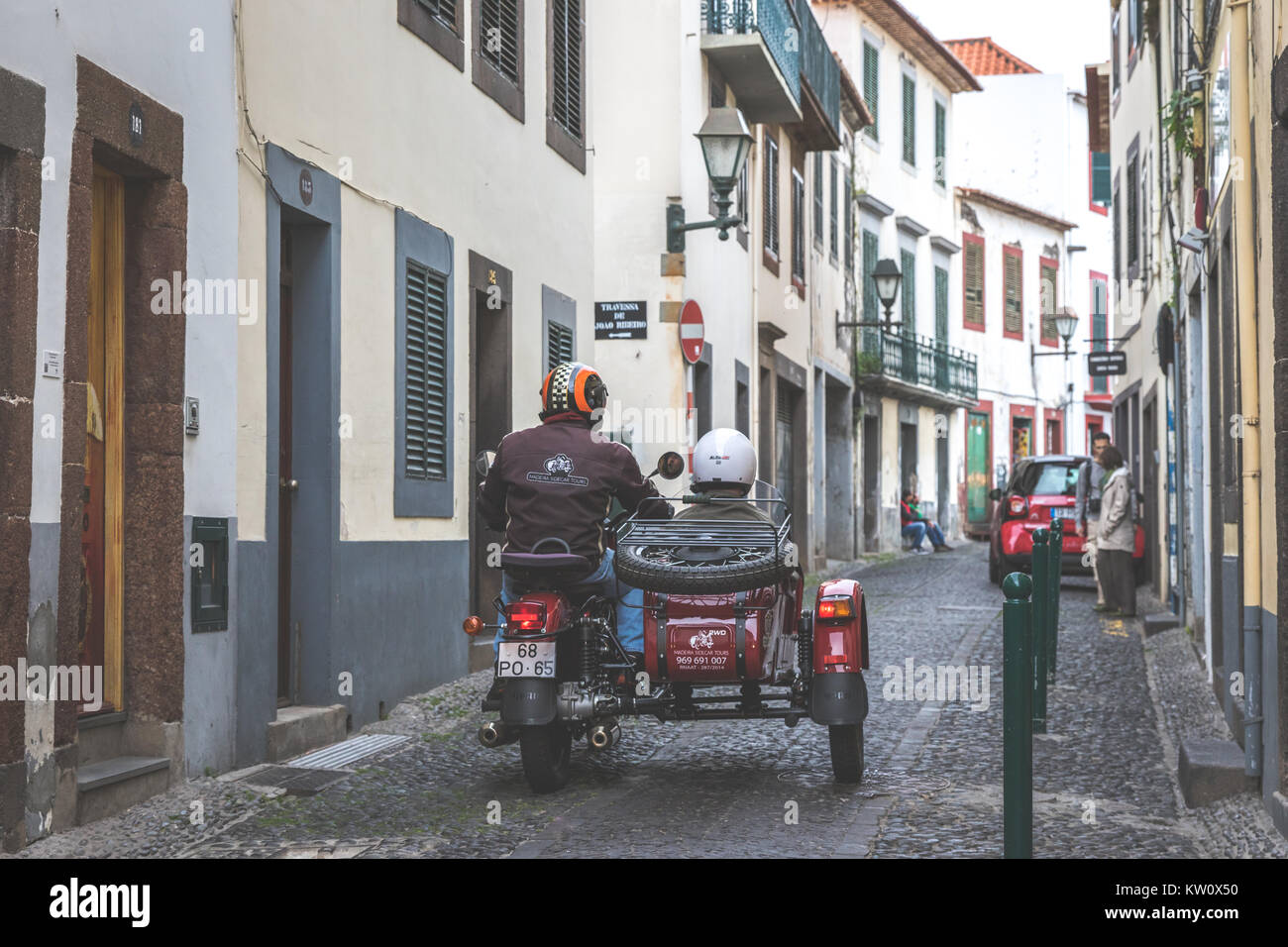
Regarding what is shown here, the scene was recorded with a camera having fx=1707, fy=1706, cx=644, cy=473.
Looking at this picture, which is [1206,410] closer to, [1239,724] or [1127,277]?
[1239,724]

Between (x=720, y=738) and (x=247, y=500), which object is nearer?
(x=247, y=500)

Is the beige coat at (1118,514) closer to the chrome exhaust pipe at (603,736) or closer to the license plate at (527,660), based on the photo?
the chrome exhaust pipe at (603,736)

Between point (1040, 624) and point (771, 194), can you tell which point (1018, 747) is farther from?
point (771, 194)

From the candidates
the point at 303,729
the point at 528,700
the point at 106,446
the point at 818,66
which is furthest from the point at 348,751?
the point at 818,66

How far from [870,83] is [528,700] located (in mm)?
26506

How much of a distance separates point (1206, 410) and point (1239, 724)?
2964mm

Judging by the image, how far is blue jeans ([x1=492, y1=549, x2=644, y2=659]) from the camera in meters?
7.39

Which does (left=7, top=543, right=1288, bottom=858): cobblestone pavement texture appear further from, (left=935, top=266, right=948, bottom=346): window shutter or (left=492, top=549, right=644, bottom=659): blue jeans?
(left=935, top=266, right=948, bottom=346): window shutter

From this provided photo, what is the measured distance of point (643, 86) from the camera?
17703mm

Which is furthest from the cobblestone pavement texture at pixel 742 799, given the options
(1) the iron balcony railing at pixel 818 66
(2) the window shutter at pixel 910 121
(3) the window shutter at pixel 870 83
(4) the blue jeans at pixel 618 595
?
(2) the window shutter at pixel 910 121

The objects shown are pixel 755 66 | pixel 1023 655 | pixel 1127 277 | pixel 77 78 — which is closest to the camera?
pixel 1023 655

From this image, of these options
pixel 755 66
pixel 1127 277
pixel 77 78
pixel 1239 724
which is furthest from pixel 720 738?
pixel 1127 277

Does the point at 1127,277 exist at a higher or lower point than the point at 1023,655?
higher

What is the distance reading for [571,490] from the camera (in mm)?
7383
